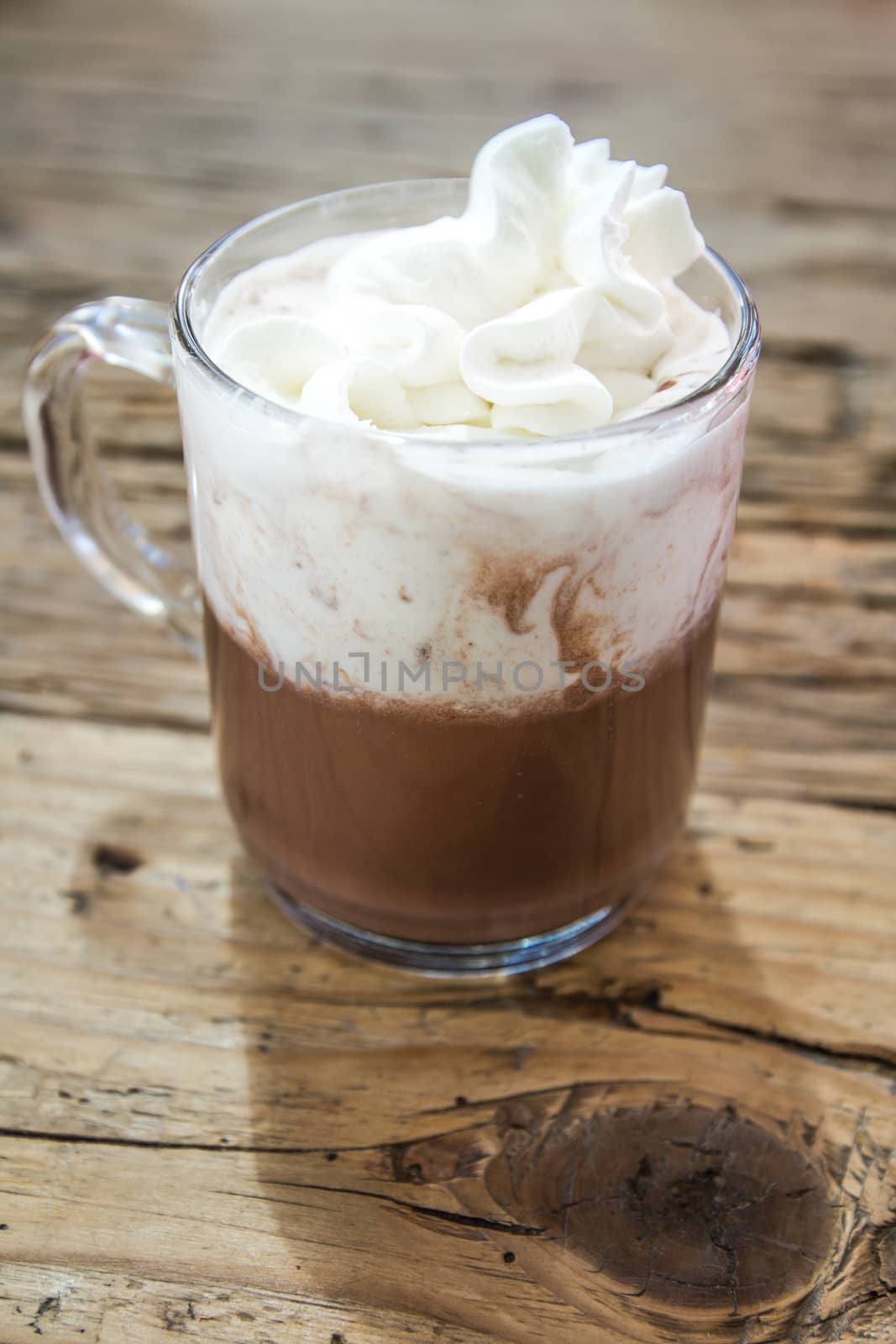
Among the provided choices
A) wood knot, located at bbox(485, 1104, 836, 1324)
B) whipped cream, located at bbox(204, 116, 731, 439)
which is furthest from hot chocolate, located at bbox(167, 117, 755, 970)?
wood knot, located at bbox(485, 1104, 836, 1324)

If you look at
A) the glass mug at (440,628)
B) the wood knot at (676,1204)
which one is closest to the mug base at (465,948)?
the glass mug at (440,628)

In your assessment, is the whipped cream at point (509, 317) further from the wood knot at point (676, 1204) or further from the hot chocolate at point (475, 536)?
the wood knot at point (676, 1204)

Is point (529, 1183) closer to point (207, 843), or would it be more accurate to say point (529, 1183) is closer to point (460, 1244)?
point (460, 1244)

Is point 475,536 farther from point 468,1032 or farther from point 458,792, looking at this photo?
point 468,1032

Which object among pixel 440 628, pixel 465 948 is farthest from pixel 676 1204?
pixel 440 628

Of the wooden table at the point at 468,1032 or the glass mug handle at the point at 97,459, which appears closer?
the wooden table at the point at 468,1032

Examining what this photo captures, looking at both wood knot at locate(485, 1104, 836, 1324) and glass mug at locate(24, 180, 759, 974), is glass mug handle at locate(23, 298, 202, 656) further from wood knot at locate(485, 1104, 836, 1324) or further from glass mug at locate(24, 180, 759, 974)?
wood knot at locate(485, 1104, 836, 1324)
